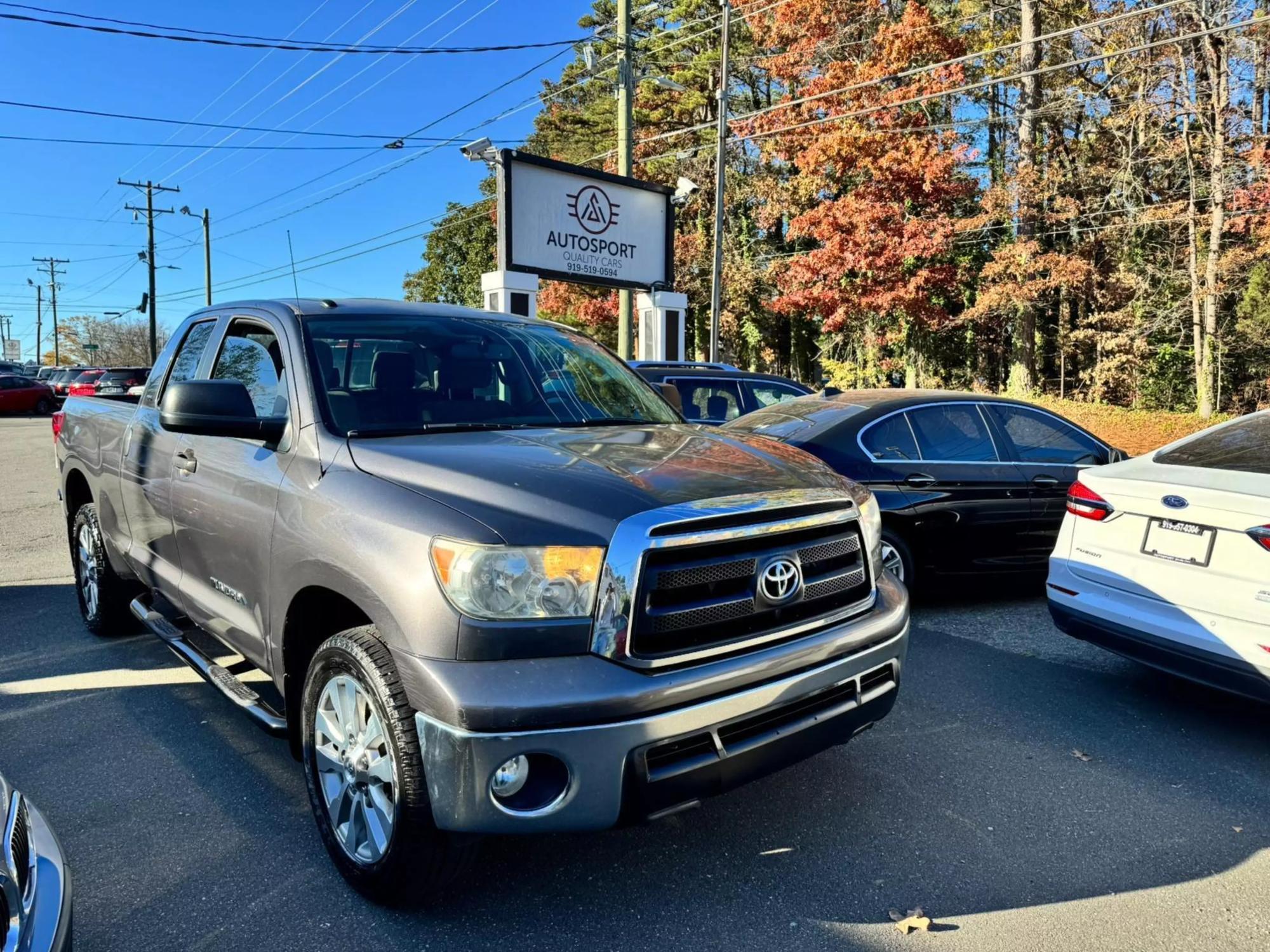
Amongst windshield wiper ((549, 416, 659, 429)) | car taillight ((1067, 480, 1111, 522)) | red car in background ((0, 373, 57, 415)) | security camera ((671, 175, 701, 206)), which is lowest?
car taillight ((1067, 480, 1111, 522))

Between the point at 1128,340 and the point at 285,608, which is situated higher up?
the point at 1128,340

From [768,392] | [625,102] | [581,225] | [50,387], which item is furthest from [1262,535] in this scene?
[50,387]

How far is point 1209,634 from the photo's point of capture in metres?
3.73

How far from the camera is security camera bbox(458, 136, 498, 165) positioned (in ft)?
47.0

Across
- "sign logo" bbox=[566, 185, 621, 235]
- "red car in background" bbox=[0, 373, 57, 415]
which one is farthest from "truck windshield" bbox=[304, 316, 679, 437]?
"red car in background" bbox=[0, 373, 57, 415]

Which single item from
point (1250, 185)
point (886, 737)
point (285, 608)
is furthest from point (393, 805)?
point (1250, 185)

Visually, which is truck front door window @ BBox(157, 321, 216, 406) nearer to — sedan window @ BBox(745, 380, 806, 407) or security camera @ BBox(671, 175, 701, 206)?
sedan window @ BBox(745, 380, 806, 407)

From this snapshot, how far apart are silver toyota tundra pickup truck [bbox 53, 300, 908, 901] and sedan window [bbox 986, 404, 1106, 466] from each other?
3.39m

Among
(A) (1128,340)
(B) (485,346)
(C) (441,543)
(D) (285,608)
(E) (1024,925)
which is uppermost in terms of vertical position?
(A) (1128,340)

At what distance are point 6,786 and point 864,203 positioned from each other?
24.0 meters

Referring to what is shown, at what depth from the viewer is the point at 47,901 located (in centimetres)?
182

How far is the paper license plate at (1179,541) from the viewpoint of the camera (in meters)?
3.78

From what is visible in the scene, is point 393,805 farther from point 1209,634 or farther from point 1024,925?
point 1209,634

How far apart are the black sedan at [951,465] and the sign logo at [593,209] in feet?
32.4
